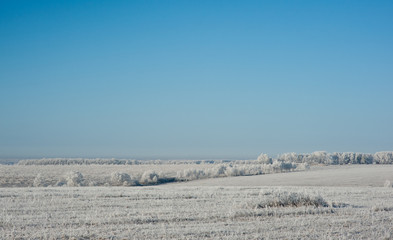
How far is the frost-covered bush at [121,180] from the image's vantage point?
40122mm

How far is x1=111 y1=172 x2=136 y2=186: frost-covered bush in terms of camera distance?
40122 millimetres

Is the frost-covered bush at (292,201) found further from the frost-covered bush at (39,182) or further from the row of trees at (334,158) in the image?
the row of trees at (334,158)

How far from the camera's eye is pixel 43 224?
10.1 m

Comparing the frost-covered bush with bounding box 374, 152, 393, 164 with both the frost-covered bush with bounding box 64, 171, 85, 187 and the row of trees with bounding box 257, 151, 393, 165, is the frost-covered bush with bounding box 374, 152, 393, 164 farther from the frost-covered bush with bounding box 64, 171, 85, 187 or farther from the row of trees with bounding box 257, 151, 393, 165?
the frost-covered bush with bounding box 64, 171, 85, 187

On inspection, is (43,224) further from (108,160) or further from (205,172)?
(108,160)

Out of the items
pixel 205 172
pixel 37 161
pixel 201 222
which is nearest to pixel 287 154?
pixel 205 172

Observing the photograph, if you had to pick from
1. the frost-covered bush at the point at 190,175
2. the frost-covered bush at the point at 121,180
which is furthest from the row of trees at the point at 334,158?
the frost-covered bush at the point at 121,180

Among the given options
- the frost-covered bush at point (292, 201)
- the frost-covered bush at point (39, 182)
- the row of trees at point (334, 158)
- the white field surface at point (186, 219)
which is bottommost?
the frost-covered bush at point (39, 182)

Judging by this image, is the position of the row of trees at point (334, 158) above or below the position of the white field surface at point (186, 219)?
above

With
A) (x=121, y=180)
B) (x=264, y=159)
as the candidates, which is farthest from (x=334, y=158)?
(x=121, y=180)

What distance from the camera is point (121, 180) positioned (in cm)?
4062

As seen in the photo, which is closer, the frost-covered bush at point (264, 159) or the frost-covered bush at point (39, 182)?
the frost-covered bush at point (39, 182)

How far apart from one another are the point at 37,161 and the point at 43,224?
8114cm

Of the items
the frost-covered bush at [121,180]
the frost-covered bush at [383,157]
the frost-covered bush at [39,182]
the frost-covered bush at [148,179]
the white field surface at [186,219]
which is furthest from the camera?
the frost-covered bush at [383,157]
